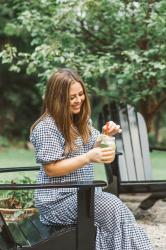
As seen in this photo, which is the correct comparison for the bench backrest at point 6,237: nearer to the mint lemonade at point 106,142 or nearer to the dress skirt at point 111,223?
the dress skirt at point 111,223

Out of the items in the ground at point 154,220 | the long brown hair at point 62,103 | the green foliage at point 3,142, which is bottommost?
the ground at point 154,220

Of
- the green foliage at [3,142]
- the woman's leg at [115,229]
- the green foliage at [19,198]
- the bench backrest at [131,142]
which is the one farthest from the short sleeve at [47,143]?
→ the green foliage at [3,142]

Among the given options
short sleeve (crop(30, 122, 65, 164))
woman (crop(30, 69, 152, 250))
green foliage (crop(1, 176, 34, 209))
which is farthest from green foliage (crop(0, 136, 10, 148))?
short sleeve (crop(30, 122, 65, 164))

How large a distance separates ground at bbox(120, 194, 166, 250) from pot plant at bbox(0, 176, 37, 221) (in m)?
0.92

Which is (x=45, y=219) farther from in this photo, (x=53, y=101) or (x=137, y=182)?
(x=137, y=182)

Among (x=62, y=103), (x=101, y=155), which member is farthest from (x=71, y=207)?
(x=62, y=103)

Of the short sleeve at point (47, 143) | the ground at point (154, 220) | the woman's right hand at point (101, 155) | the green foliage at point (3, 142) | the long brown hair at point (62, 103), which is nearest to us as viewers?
→ the woman's right hand at point (101, 155)

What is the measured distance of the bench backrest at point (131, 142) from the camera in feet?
17.5

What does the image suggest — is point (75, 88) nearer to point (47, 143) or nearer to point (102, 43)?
point (47, 143)

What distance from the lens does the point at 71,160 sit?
9.89ft

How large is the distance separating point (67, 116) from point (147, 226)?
2.06 m

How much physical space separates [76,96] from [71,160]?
0.36 m

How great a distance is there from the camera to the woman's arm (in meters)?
2.95

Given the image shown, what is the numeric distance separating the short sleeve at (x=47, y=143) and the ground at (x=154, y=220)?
1473 millimetres
